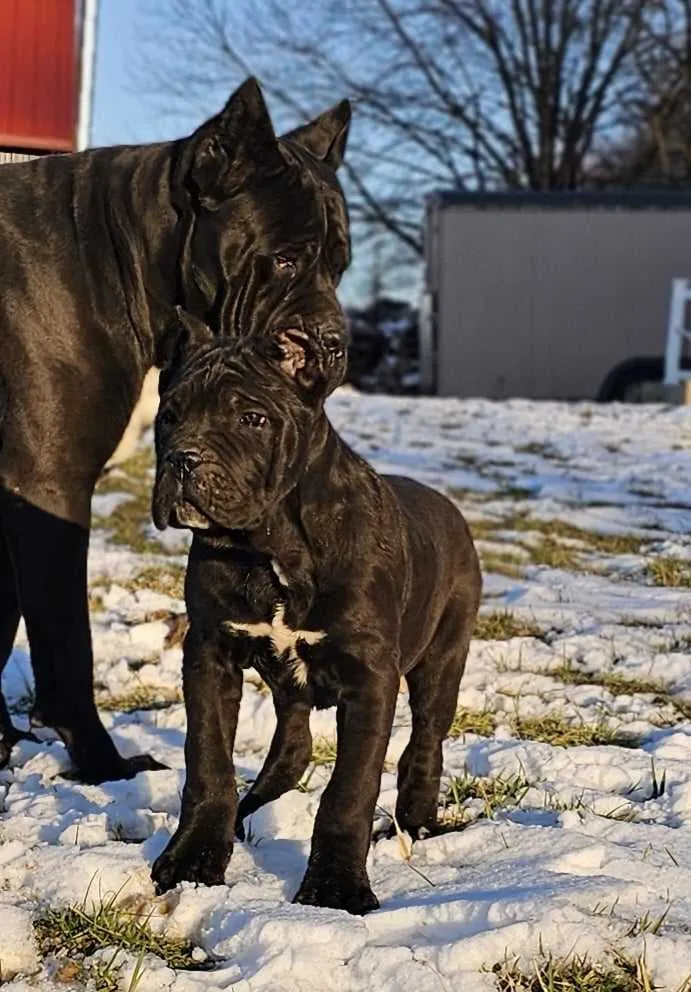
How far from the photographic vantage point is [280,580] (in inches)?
107

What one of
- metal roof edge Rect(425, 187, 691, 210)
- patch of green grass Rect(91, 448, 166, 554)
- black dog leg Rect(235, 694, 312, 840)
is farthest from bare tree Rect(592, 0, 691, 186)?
black dog leg Rect(235, 694, 312, 840)

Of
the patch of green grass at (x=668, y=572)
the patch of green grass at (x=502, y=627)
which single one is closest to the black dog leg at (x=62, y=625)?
the patch of green grass at (x=502, y=627)

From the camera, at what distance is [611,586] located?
→ 6.22 metres

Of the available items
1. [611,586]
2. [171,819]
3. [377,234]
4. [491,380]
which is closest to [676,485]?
[611,586]

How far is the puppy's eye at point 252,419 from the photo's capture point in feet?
8.38

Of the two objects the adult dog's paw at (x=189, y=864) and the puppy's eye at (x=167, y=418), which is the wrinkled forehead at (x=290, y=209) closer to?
the puppy's eye at (x=167, y=418)

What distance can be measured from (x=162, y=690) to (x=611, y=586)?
2.52 meters

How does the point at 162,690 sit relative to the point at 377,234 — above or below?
below

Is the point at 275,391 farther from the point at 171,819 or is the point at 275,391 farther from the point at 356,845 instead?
the point at 171,819

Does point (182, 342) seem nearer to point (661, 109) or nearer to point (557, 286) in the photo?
point (557, 286)

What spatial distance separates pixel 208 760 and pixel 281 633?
308 millimetres

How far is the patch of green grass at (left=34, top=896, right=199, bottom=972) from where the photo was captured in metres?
2.42

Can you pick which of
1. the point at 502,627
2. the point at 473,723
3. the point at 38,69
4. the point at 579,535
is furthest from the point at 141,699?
the point at 38,69

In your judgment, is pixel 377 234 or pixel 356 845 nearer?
pixel 356 845
